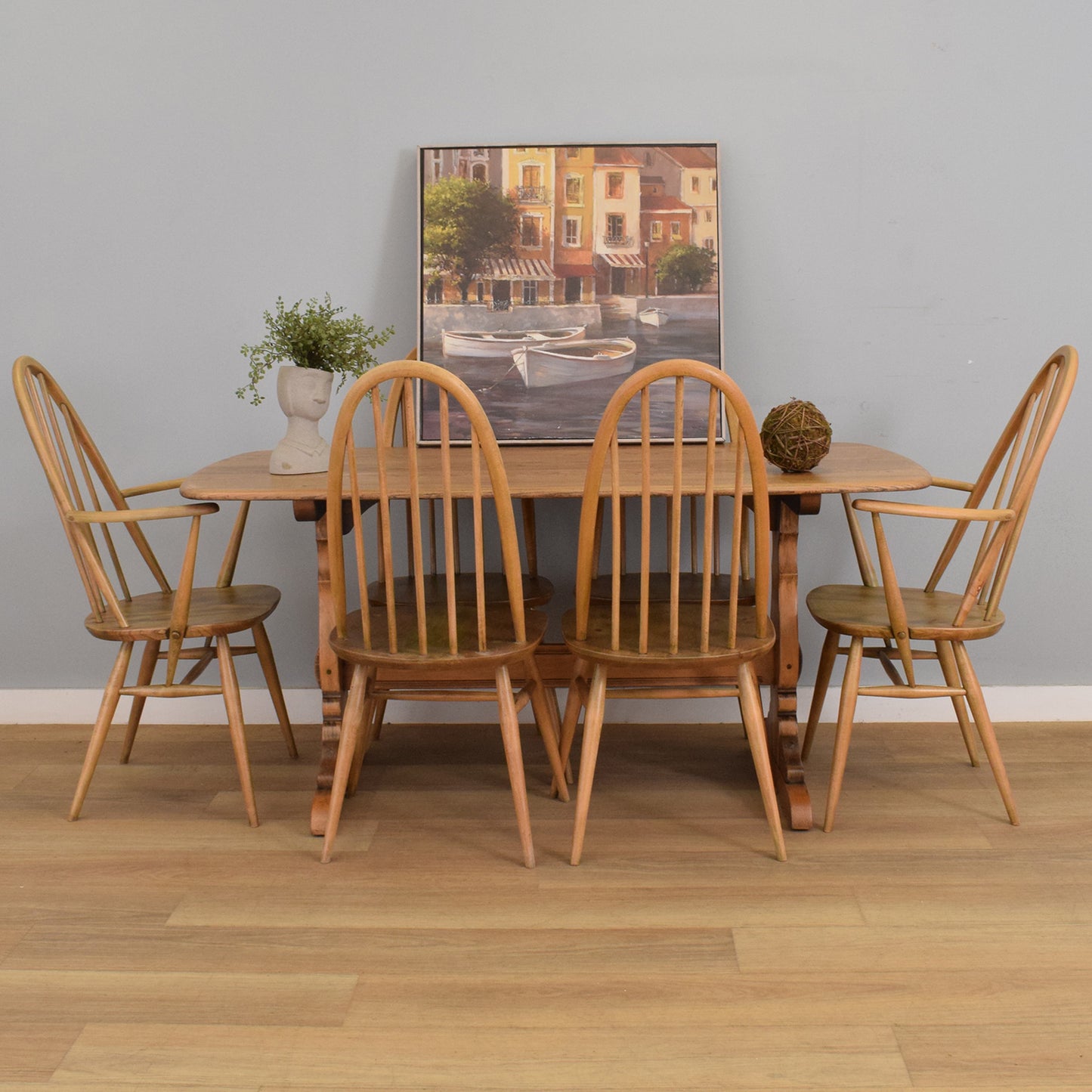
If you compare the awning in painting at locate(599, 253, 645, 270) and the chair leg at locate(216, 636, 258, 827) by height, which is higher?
the awning in painting at locate(599, 253, 645, 270)

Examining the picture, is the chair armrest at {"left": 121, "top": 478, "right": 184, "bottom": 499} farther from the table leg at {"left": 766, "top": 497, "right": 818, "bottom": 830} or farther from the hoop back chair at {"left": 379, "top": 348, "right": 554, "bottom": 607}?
the table leg at {"left": 766, "top": 497, "right": 818, "bottom": 830}

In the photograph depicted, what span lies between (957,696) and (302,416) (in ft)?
4.91

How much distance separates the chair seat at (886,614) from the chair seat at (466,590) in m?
0.61

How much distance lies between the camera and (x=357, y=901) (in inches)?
77.0

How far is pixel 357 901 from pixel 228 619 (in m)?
0.69

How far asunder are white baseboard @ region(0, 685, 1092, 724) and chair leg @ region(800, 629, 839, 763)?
294 mm

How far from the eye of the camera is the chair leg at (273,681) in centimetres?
252

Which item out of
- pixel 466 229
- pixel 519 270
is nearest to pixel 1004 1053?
pixel 519 270

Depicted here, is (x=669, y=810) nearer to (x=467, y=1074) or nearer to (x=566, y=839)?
(x=566, y=839)

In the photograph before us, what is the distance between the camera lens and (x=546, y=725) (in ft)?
7.39

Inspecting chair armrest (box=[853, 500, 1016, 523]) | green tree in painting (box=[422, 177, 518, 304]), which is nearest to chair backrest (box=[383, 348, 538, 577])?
green tree in painting (box=[422, 177, 518, 304])

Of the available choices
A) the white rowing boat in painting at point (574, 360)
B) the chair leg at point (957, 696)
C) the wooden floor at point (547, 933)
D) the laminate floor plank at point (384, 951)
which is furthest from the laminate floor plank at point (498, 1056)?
the white rowing boat in painting at point (574, 360)

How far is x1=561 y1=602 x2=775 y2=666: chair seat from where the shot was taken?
199 cm

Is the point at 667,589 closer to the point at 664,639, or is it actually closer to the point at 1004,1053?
the point at 664,639
